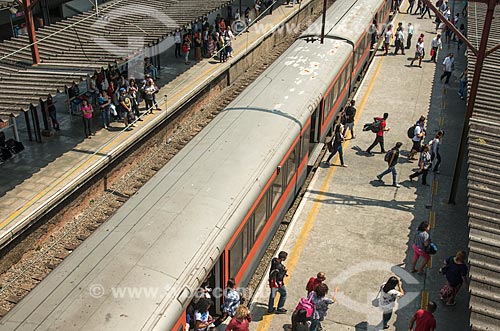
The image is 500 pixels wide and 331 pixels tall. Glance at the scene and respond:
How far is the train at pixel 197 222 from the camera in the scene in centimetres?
703

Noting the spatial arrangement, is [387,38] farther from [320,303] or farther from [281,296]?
[320,303]

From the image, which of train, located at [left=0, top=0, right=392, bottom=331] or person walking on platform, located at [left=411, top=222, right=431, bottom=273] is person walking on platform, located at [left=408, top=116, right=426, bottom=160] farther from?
person walking on platform, located at [left=411, top=222, right=431, bottom=273]

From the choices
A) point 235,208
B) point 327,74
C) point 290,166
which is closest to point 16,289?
point 235,208

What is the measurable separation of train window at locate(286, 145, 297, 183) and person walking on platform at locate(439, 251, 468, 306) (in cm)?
422

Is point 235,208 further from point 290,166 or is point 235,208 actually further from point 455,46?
point 455,46

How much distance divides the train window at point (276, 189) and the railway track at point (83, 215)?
146 inches

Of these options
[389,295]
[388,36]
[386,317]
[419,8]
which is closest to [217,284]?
[389,295]

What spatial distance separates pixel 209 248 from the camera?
27.8ft

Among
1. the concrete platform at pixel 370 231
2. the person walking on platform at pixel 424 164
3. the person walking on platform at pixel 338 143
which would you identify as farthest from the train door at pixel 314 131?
the person walking on platform at pixel 424 164

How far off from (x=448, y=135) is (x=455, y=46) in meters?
12.5

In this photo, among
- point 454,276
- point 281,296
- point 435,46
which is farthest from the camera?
point 435,46

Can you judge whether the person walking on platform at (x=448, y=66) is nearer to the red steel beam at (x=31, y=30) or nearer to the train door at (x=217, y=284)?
the red steel beam at (x=31, y=30)

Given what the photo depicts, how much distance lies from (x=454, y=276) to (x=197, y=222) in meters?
5.62

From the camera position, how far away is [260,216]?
439 inches
